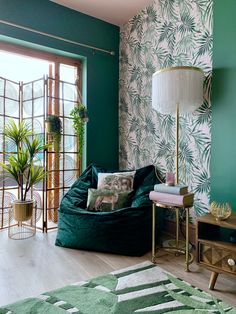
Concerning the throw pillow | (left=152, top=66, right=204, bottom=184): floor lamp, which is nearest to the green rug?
the throw pillow

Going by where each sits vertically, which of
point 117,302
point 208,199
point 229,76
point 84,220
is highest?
point 229,76

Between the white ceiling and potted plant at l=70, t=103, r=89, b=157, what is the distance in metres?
1.19

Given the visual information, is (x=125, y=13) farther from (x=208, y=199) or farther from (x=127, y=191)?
(x=208, y=199)

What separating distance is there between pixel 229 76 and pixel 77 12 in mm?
2078

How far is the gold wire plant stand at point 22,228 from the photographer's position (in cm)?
258

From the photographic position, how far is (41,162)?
2801 millimetres

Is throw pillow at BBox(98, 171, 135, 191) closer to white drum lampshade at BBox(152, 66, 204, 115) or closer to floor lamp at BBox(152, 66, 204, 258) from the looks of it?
floor lamp at BBox(152, 66, 204, 258)

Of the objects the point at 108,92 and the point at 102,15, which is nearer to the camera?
the point at 102,15

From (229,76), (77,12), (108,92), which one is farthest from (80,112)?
(229,76)

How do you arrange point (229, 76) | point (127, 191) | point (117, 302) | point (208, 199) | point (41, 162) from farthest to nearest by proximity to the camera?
point (41, 162) < point (127, 191) < point (208, 199) < point (229, 76) < point (117, 302)

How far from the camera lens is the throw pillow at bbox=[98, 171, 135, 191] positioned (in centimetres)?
258

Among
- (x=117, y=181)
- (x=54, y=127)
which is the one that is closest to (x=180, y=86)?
(x=117, y=181)

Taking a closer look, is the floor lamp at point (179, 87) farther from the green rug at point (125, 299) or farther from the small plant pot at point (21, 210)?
the small plant pot at point (21, 210)

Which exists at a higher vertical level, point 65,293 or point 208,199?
point 208,199
